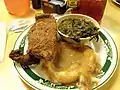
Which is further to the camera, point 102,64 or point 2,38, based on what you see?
point 2,38

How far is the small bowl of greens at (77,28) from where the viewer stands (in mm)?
773

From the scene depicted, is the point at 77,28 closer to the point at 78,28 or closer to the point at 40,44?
the point at 78,28

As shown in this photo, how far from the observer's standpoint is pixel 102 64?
0.76m

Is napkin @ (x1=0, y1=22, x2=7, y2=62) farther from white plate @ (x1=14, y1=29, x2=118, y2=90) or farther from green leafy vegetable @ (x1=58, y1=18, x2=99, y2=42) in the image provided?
green leafy vegetable @ (x1=58, y1=18, x2=99, y2=42)

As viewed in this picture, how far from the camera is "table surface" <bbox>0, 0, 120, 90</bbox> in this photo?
744 millimetres

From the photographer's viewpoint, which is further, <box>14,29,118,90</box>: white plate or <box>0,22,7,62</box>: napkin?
<box>0,22,7,62</box>: napkin

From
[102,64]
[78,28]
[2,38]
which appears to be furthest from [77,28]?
[2,38]

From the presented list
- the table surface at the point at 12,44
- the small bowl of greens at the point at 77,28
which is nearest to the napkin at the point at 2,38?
the table surface at the point at 12,44

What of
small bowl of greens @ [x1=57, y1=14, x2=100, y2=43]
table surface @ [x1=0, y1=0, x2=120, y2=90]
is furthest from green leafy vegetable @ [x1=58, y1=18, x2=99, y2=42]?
table surface @ [x1=0, y1=0, x2=120, y2=90]

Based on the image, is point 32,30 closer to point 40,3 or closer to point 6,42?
point 6,42

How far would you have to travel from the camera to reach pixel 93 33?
0.78 meters

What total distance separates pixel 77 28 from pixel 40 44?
152 millimetres

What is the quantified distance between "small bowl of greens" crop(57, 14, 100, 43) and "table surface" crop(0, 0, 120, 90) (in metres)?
0.12

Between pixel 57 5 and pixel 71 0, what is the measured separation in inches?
2.6
